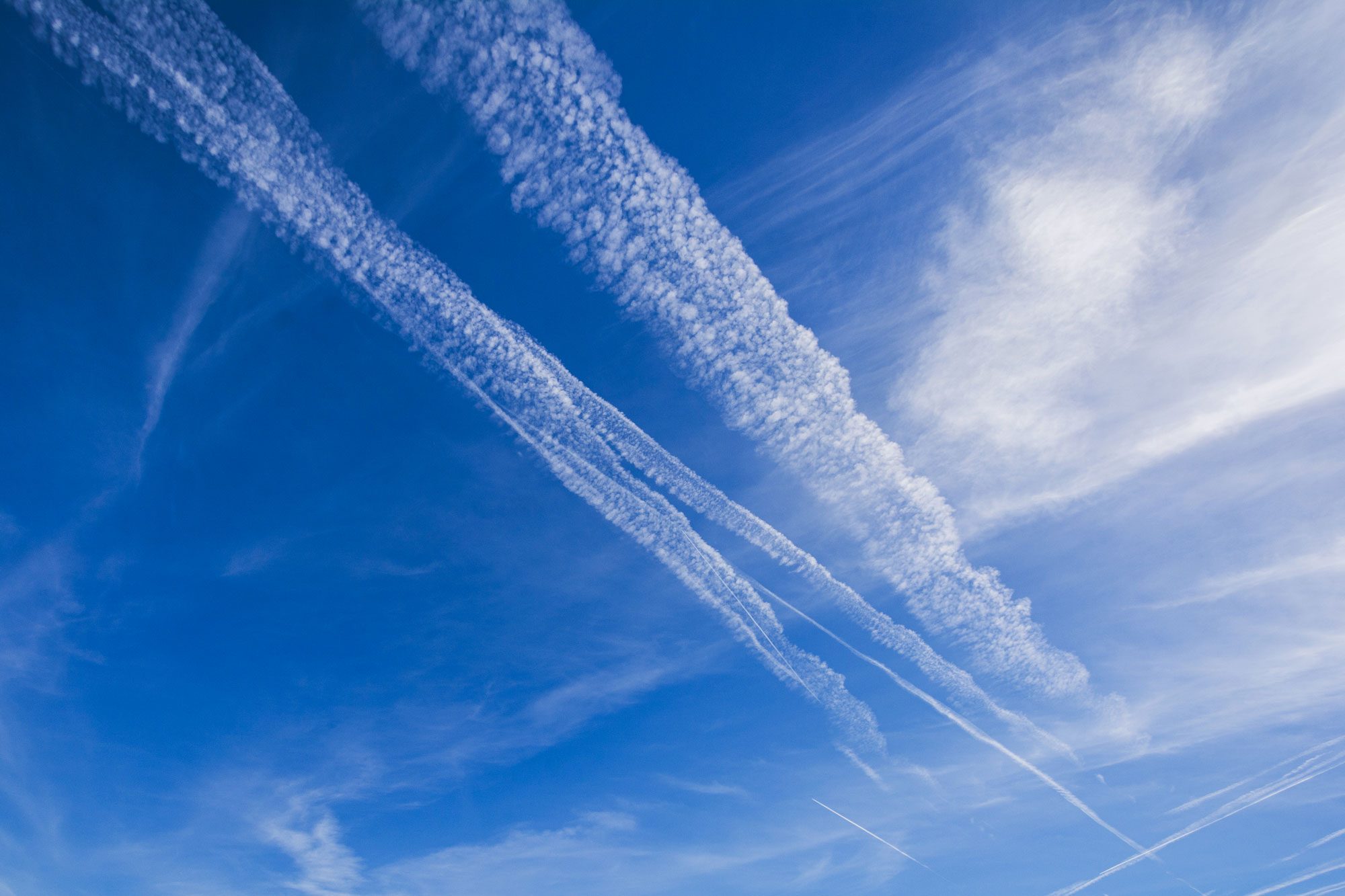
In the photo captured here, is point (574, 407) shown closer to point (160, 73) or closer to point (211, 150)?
point (211, 150)

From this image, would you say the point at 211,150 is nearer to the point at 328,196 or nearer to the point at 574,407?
the point at 328,196

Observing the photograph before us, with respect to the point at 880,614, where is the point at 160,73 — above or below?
above

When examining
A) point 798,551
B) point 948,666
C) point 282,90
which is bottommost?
point 948,666

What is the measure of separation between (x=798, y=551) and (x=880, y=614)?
446 centimetres

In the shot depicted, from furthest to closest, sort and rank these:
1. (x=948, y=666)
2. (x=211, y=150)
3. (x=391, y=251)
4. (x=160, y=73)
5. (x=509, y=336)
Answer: (x=948, y=666), (x=509, y=336), (x=391, y=251), (x=211, y=150), (x=160, y=73)

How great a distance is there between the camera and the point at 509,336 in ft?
47.2

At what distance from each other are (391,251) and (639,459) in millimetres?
8188

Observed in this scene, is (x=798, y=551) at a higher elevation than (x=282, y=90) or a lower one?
lower

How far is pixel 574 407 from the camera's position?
15.7m

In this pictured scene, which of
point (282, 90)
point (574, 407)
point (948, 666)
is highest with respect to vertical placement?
point (282, 90)

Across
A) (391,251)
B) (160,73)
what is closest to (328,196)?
(391,251)

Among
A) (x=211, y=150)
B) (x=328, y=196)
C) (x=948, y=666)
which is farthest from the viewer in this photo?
(x=948, y=666)

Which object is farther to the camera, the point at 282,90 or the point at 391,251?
the point at 391,251

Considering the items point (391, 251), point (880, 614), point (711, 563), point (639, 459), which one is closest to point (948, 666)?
point (880, 614)
